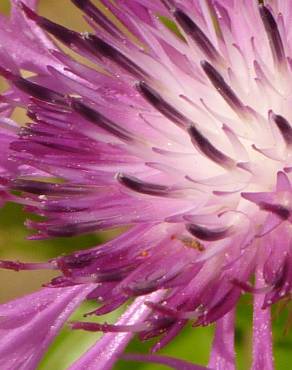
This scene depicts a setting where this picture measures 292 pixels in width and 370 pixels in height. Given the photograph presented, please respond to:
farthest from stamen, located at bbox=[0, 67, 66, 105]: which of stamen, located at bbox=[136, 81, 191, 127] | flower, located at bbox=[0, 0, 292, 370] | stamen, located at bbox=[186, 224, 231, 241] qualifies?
stamen, located at bbox=[186, 224, 231, 241]

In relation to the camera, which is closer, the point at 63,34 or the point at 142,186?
the point at 142,186

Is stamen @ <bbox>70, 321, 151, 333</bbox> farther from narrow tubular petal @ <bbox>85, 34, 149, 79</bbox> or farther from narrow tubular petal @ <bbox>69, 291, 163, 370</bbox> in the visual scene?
narrow tubular petal @ <bbox>85, 34, 149, 79</bbox>

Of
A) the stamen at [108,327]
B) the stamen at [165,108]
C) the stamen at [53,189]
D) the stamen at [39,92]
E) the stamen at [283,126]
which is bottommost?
the stamen at [108,327]

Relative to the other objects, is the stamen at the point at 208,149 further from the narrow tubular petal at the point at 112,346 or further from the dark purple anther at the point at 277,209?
the narrow tubular petal at the point at 112,346

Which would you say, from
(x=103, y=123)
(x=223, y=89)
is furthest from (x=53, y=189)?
(x=223, y=89)

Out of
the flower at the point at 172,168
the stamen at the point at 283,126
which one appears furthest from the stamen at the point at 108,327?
the stamen at the point at 283,126

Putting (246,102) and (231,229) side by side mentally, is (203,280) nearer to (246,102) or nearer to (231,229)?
(231,229)

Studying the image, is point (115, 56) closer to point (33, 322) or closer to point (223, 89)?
point (223, 89)
